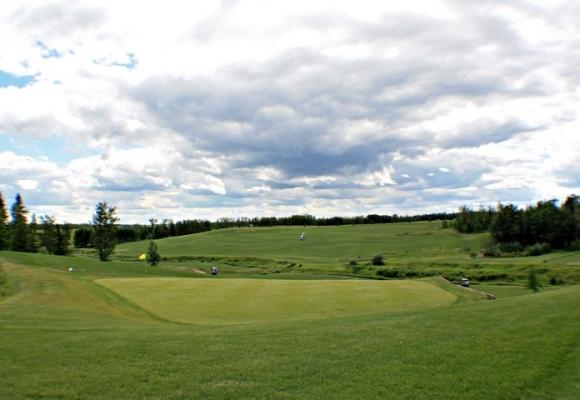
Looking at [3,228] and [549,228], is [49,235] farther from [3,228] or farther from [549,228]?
[549,228]

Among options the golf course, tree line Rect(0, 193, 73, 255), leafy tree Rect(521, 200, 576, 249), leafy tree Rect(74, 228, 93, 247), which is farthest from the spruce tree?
leafy tree Rect(521, 200, 576, 249)

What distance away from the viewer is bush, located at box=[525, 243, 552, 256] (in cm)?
8294

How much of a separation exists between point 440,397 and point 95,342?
7861mm

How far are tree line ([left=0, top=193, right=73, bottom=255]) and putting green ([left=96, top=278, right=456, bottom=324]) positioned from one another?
187 ft

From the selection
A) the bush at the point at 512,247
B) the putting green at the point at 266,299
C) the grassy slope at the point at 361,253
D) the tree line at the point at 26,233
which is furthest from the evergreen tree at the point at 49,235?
the bush at the point at 512,247

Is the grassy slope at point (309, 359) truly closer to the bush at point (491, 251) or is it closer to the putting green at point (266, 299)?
the putting green at point (266, 299)

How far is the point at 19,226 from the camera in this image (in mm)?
84938

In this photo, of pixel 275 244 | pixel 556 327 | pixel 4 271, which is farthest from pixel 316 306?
pixel 275 244

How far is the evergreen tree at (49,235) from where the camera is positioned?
90188 millimetres

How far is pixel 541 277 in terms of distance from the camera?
49.7 m

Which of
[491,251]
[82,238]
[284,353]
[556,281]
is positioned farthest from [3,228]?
[82,238]

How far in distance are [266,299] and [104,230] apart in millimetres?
55692

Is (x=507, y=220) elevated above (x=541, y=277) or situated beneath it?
elevated above

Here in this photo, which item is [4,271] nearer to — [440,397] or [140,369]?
[140,369]
